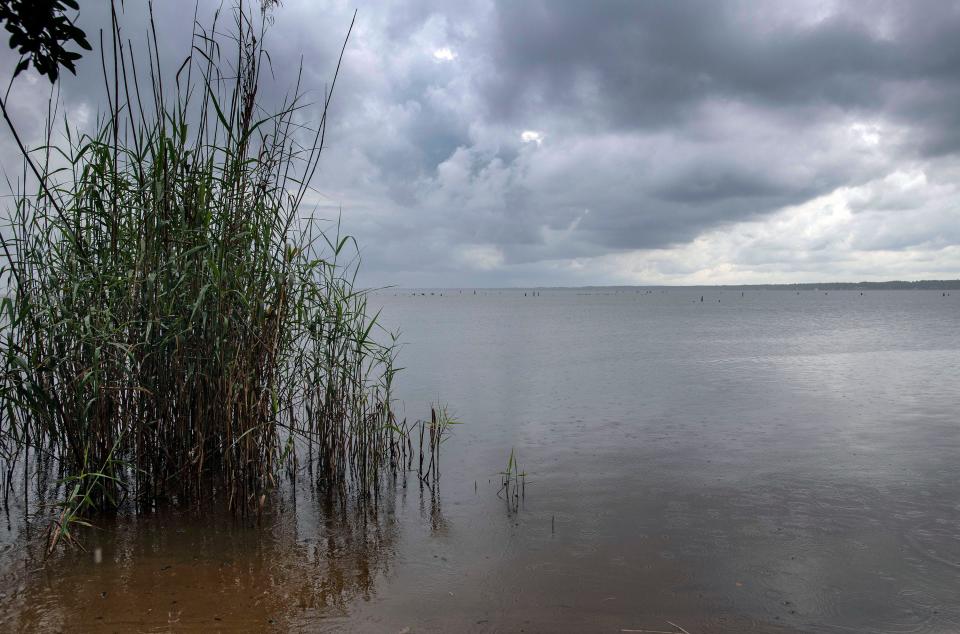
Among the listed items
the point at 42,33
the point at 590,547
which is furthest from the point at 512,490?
the point at 42,33

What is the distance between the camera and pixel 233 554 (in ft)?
15.7

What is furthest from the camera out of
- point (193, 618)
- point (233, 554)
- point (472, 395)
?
point (472, 395)

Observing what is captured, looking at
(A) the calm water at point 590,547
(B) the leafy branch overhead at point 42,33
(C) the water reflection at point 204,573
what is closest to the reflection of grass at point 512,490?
(A) the calm water at point 590,547

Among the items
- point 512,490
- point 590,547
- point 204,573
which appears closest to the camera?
point 204,573

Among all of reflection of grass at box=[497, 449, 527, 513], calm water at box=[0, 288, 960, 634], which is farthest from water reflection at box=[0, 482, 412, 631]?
reflection of grass at box=[497, 449, 527, 513]

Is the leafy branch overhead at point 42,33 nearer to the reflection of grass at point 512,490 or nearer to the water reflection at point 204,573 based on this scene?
the water reflection at point 204,573

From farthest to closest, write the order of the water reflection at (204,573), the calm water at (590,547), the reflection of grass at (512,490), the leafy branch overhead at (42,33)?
the reflection of grass at (512,490) < the calm water at (590,547) < the water reflection at (204,573) < the leafy branch overhead at (42,33)

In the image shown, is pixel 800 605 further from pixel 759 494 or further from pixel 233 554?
pixel 233 554

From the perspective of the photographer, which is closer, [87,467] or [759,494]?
[87,467]

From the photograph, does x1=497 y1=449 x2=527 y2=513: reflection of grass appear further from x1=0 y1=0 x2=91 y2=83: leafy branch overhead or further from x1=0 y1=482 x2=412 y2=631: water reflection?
x1=0 y1=0 x2=91 y2=83: leafy branch overhead

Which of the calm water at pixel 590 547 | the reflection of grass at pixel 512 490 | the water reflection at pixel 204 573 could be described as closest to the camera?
the water reflection at pixel 204 573

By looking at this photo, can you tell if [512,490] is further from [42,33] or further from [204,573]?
[42,33]

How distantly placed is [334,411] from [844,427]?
7.66 meters

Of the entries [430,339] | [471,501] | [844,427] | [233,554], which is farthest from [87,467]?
[430,339]
